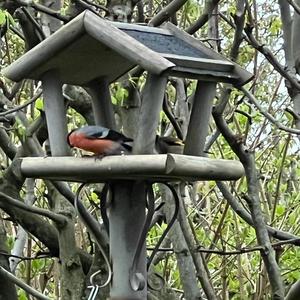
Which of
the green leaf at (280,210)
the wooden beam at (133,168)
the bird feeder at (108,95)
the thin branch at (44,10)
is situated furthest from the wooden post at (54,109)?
the green leaf at (280,210)

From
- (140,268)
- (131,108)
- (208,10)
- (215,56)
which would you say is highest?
(208,10)

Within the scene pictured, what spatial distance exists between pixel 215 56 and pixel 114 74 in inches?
13.6

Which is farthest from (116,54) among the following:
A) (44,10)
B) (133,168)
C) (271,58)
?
(44,10)

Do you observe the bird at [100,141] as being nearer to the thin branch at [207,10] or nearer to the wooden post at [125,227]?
the wooden post at [125,227]

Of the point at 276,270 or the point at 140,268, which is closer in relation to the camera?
the point at 140,268

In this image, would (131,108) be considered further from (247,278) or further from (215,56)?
(247,278)

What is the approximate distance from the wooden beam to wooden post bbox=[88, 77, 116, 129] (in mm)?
266

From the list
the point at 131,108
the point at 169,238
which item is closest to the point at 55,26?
the point at 131,108

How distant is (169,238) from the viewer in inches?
130

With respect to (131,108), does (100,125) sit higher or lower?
lower

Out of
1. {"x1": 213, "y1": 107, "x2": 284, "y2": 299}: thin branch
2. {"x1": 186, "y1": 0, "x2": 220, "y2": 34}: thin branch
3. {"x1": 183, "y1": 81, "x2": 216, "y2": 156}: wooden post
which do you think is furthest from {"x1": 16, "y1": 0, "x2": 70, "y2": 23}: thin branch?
{"x1": 183, "y1": 81, "x2": 216, "y2": 156}: wooden post

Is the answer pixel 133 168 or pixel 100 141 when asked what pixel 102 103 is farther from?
pixel 133 168

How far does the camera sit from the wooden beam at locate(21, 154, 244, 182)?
1855 millimetres

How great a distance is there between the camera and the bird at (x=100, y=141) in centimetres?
197
